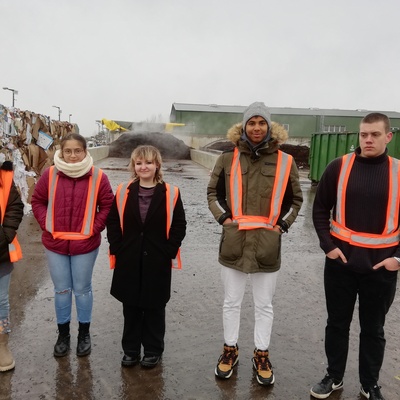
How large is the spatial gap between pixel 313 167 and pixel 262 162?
1370 cm

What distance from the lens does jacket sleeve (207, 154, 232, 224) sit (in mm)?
3254

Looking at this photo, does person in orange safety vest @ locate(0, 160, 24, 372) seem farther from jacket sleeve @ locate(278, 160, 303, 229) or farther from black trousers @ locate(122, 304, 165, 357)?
jacket sleeve @ locate(278, 160, 303, 229)

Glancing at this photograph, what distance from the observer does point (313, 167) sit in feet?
53.3

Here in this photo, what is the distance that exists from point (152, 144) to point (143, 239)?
31436 mm

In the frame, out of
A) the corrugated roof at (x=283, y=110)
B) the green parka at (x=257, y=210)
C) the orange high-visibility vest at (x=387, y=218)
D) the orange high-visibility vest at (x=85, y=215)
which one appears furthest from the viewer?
the corrugated roof at (x=283, y=110)

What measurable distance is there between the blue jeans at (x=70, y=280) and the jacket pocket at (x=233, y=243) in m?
1.11

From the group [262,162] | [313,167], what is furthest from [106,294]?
[313,167]

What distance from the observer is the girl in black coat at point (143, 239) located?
126 inches

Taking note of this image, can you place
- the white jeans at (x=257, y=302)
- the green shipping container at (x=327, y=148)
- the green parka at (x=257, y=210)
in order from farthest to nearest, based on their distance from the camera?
the green shipping container at (x=327, y=148) → the white jeans at (x=257, y=302) → the green parka at (x=257, y=210)

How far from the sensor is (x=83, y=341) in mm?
3465

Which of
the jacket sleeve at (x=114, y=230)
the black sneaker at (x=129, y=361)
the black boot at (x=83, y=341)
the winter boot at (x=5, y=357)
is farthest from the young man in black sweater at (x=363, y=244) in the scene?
the winter boot at (x=5, y=357)

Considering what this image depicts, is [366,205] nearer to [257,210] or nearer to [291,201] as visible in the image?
[291,201]

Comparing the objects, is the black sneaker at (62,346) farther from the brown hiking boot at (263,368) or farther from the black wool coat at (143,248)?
the brown hiking boot at (263,368)

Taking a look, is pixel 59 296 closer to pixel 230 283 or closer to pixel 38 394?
pixel 38 394
